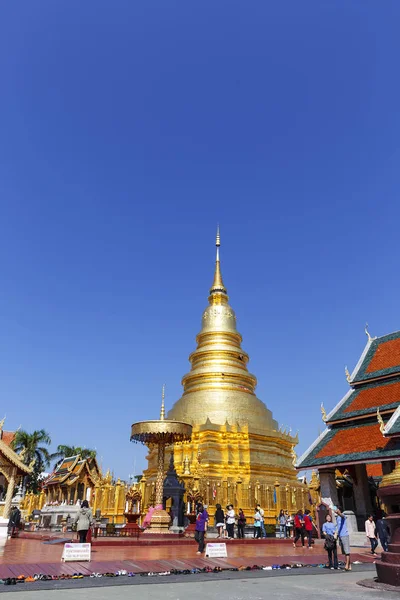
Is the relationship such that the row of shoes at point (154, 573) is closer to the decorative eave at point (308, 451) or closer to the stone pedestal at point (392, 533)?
the stone pedestal at point (392, 533)

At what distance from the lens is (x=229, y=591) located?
22.6 feet

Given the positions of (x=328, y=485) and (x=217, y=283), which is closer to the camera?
(x=328, y=485)

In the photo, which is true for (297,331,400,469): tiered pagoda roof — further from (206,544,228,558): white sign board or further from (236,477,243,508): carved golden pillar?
(236,477,243,508): carved golden pillar

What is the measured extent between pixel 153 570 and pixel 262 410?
91.4 ft

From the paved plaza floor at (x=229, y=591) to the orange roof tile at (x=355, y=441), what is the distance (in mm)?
10349

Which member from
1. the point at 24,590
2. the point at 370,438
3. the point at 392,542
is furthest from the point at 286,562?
the point at 370,438

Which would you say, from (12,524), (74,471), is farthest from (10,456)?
(74,471)

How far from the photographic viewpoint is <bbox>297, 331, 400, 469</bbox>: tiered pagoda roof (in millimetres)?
17234

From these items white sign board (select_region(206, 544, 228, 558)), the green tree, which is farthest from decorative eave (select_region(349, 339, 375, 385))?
the green tree

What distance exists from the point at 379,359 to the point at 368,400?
2660mm

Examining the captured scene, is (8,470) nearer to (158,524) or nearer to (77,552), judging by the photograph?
(158,524)

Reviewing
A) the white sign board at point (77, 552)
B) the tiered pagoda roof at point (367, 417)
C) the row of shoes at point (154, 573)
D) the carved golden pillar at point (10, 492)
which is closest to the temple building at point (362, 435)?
the tiered pagoda roof at point (367, 417)

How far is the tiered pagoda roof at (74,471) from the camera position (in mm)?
31672

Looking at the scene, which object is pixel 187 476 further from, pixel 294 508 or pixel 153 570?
pixel 153 570
